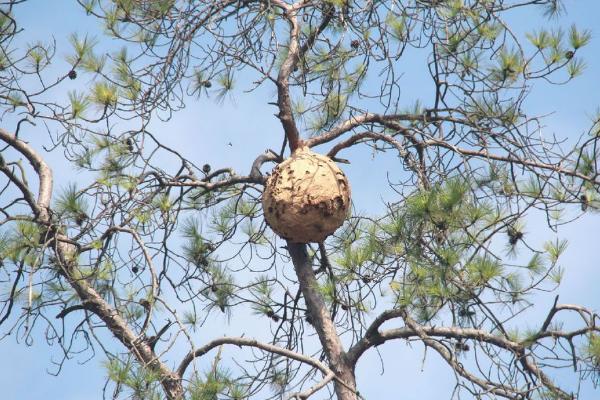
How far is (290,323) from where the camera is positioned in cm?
575

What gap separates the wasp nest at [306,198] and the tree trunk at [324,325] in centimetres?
19

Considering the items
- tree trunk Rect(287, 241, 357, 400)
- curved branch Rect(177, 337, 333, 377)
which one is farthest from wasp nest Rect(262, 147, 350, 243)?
curved branch Rect(177, 337, 333, 377)

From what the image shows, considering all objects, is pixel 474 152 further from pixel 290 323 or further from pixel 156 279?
pixel 156 279

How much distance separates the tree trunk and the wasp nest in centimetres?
19

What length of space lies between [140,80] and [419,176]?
150 cm

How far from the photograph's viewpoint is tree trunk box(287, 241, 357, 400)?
5.06m

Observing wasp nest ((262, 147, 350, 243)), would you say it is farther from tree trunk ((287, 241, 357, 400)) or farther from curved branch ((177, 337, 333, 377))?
curved branch ((177, 337, 333, 377))

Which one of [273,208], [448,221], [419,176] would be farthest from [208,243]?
[448,221]

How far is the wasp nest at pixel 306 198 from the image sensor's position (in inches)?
199

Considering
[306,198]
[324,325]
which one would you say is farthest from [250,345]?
[306,198]

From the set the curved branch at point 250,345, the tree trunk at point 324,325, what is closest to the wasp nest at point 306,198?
the tree trunk at point 324,325

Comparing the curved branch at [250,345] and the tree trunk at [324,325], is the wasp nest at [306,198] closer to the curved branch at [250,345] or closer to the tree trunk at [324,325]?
the tree trunk at [324,325]

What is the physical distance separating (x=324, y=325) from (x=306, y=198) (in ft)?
2.10

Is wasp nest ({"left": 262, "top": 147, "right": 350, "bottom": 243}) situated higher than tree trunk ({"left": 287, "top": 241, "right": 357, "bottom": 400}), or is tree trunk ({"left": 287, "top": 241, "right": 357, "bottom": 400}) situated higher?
wasp nest ({"left": 262, "top": 147, "right": 350, "bottom": 243})
